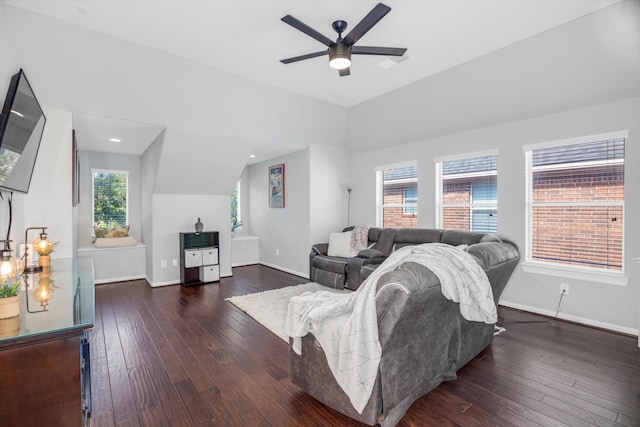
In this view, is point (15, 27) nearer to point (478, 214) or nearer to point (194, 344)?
point (194, 344)

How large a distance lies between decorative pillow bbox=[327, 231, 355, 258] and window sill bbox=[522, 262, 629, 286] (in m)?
2.51

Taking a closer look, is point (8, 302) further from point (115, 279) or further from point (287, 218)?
point (287, 218)

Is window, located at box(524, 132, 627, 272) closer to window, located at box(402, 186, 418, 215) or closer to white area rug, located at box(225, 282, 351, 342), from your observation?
window, located at box(402, 186, 418, 215)

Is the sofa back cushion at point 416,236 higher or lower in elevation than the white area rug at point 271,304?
higher

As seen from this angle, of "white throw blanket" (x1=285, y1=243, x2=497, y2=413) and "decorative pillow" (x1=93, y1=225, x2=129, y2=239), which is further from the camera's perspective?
"decorative pillow" (x1=93, y1=225, x2=129, y2=239)

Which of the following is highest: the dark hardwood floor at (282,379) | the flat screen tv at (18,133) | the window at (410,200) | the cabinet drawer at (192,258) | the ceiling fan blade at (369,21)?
the ceiling fan blade at (369,21)

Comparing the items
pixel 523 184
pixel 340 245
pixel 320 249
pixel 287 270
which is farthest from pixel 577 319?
pixel 287 270

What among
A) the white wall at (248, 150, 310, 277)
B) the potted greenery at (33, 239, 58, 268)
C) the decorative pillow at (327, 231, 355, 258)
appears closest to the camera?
the potted greenery at (33, 239, 58, 268)

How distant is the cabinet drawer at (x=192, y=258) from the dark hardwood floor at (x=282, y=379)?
159 centimetres

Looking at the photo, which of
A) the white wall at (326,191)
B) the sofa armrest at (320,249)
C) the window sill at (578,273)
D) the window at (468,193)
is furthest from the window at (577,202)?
the white wall at (326,191)

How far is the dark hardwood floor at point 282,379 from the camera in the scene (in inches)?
79.2

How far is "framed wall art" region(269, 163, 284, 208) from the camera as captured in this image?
21.5ft

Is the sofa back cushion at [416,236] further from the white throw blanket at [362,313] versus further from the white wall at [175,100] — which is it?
the white throw blanket at [362,313]

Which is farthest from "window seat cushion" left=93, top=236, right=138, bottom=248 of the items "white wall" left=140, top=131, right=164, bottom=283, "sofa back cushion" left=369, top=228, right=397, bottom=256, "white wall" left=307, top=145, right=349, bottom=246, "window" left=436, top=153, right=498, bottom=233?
"window" left=436, top=153, right=498, bottom=233
